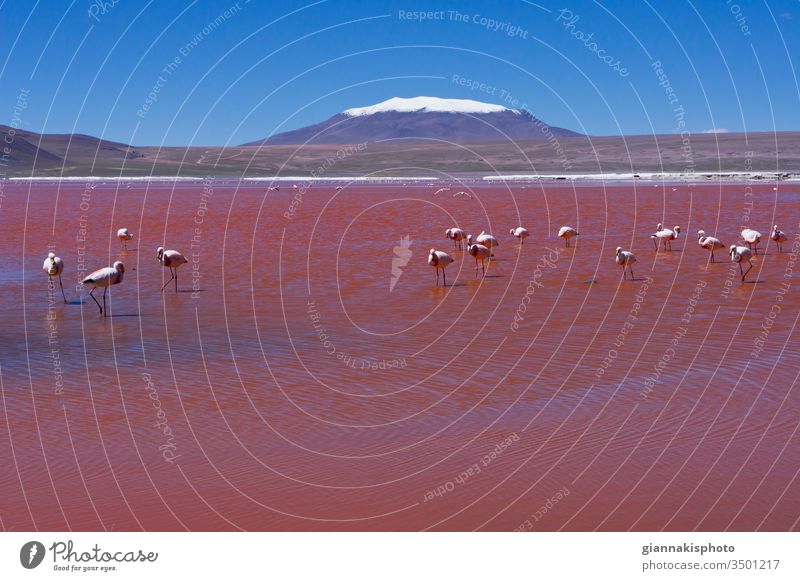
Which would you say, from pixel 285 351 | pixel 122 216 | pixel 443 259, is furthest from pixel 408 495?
pixel 122 216

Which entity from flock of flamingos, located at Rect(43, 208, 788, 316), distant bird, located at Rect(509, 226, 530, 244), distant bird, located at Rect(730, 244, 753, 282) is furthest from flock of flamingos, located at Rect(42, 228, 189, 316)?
distant bird, located at Rect(730, 244, 753, 282)

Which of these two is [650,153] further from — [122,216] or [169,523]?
[169,523]

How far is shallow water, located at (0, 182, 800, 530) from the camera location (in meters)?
8.64

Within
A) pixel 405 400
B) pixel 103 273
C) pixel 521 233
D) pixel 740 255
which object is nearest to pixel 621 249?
pixel 740 255

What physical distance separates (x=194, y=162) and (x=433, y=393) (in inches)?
7508

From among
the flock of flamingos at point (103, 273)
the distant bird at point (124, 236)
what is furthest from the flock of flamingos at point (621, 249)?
the distant bird at point (124, 236)

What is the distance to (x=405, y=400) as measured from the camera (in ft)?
40.1

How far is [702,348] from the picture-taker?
14.8 m

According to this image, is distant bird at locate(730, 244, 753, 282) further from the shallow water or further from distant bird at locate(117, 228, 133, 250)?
distant bird at locate(117, 228, 133, 250)

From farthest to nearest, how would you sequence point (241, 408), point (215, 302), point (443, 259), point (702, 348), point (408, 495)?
point (443, 259) < point (215, 302) < point (702, 348) < point (241, 408) < point (408, 495)

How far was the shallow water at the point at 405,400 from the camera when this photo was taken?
340 inches

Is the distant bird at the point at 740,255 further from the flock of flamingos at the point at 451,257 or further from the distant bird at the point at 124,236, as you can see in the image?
the distant bird at the point at 124,236
